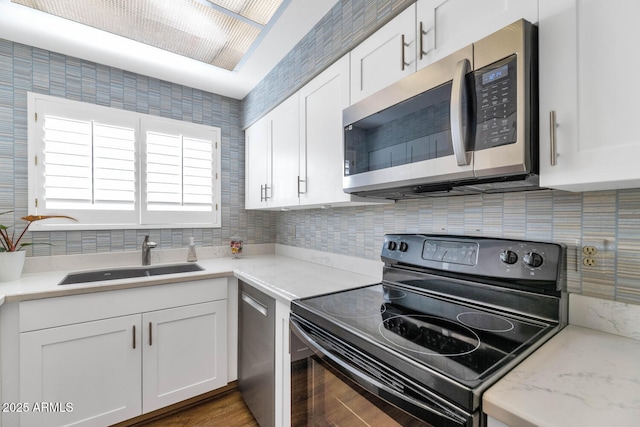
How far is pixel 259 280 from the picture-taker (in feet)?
5.39

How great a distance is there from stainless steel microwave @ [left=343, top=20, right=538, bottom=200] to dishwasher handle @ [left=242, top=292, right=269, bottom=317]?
85 cm

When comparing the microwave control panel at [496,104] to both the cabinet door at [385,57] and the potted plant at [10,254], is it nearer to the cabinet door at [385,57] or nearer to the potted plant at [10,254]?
the cabinet door at [385,57]

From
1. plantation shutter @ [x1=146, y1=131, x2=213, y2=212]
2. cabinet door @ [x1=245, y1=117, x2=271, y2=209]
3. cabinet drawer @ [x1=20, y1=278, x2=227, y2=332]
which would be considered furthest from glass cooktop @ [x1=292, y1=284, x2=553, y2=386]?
plantation shutter @ [x1=146, y1=131, x2=213, y2=212]

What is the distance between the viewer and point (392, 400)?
2.32 feet

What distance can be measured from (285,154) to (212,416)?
5.81 ft

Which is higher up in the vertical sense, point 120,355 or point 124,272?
point 124,272

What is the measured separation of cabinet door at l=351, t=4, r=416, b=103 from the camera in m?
1.11

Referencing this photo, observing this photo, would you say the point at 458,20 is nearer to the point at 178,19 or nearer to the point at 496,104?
the point at 496,104

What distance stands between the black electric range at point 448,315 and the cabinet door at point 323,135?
1.56ft

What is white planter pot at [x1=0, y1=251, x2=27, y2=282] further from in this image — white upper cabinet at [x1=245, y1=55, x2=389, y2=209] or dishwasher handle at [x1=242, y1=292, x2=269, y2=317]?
white upper cabinet at [x1=245, y1=55, x2=389, y2=209]

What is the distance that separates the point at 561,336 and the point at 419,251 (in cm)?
55

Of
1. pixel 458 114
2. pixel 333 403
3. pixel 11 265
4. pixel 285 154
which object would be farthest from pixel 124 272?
pixel 458 114

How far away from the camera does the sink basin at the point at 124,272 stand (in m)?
1.91

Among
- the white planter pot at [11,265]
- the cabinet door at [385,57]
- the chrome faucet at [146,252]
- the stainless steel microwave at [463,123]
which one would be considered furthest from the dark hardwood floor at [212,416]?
the cabinet door at [385,57]
